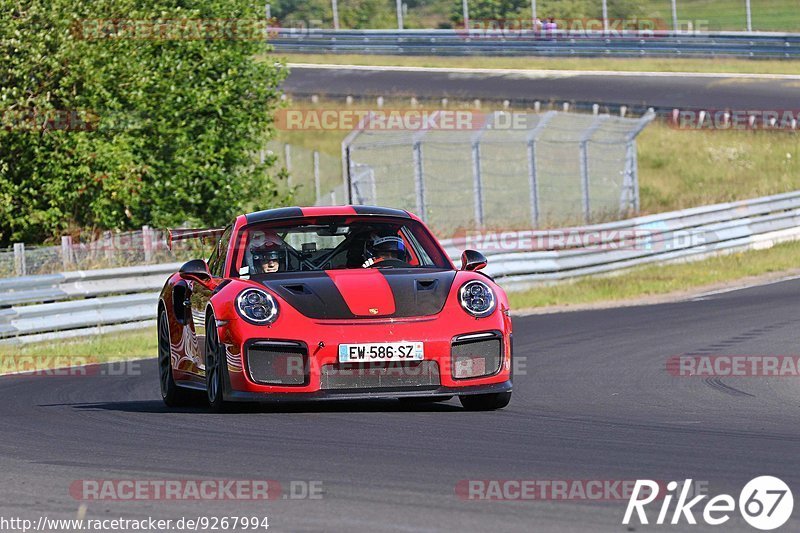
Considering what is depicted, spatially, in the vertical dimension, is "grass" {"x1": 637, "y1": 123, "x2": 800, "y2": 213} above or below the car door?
below

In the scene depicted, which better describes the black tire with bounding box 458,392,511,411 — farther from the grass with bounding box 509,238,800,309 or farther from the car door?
the grass with bounding box 509,238,800,309

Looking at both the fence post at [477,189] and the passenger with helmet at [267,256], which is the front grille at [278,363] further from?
the fence post at [477,189]

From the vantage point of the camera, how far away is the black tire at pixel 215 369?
868 centimetres

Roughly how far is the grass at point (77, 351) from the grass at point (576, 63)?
989 inches

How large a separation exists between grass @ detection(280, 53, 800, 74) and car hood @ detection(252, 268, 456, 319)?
32.5 m

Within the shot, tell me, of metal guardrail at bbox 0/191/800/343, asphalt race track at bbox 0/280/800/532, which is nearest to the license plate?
asphalt race track at bbox 0/280/800/532

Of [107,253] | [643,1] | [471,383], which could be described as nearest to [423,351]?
[471,383]

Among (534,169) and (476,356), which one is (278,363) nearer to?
(476,356)

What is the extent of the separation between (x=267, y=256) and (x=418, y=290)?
3.94ft

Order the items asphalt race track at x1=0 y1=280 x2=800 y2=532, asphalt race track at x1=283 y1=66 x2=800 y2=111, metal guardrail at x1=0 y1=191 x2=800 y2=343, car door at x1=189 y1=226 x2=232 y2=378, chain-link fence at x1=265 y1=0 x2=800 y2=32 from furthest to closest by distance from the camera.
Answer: chain-link fence at x1=265 y1=0 x2=800 y2=32 → asphalt race track at x1=283 y1=66 x2=800 y2=111 → metal guardrail at x1=0 y1=191 x2=800 y2=343 → car door at x1=189 y1=226 x2=232 y2=378 → asphalt race track at x1=0 y1=280 x2=800 y2=532

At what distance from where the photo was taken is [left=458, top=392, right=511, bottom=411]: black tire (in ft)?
29.2

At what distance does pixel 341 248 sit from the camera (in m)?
9.61

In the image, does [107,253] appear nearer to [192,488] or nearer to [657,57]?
[192,488]

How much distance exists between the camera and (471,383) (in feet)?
28.2
